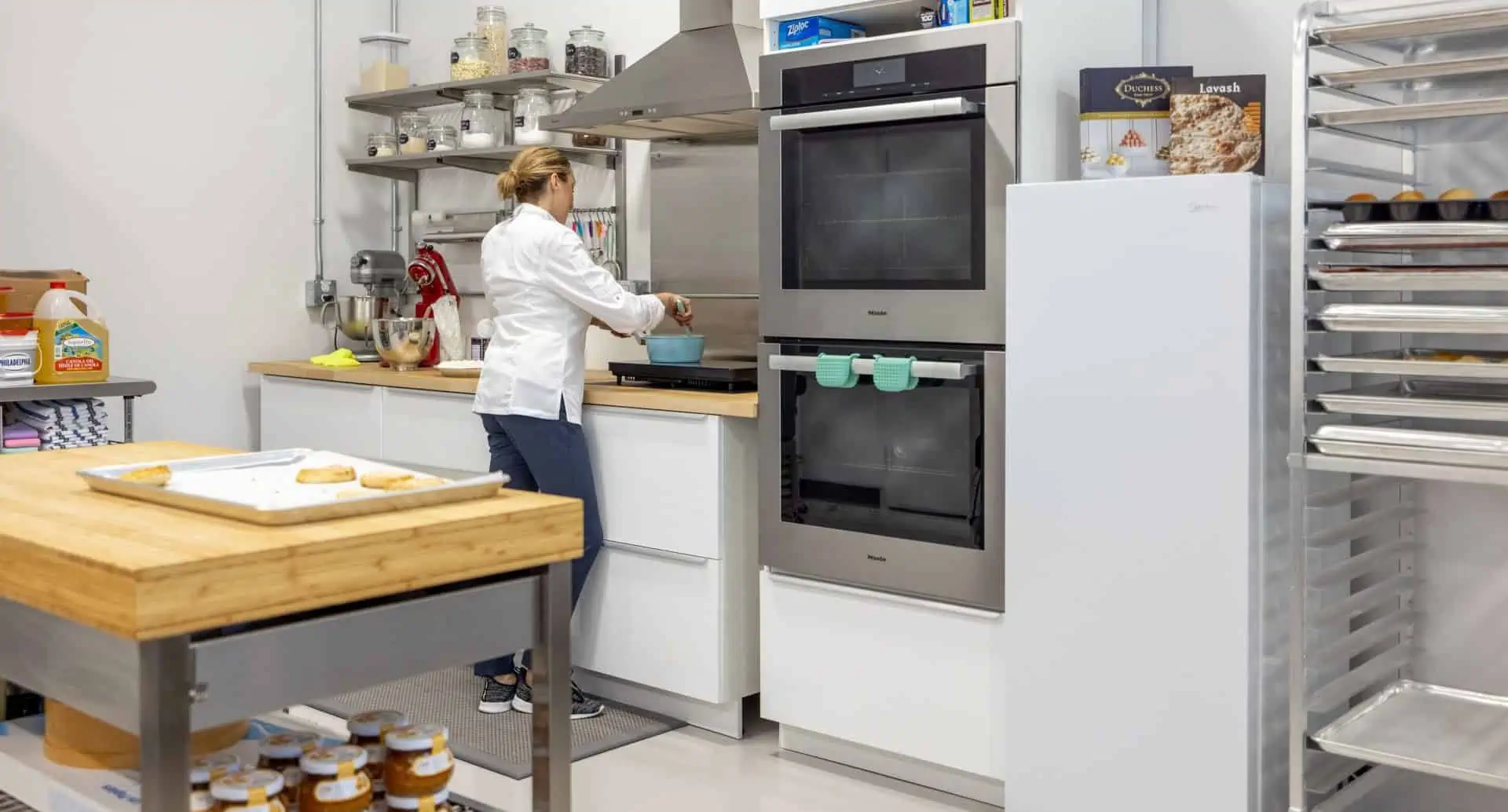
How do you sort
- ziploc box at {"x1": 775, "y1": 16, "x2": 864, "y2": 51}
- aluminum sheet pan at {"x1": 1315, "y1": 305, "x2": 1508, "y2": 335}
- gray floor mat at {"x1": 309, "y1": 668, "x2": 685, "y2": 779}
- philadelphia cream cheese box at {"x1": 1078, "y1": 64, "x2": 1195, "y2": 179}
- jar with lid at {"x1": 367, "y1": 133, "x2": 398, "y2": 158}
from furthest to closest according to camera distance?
jar with lid at {"x1": 367, "y1": 133, "x2": 398, "y2": 158} → gray floor mat at {"x1": 309, "y1": 668, "x2": 685, "y2": 779} → ziploc box at {"x1": 775, "y1": 16, "x2": 864, "y2": 51} → philadelphia cream cheese box at {"x1": 1078, "y1": 64, "x2": 1195, "y2": 179} → aluminum sheet pan at {"x1": 1315, "y1": 305, "x2": 1508, "y2": 335}

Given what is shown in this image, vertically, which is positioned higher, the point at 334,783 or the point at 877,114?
the point at 877,114

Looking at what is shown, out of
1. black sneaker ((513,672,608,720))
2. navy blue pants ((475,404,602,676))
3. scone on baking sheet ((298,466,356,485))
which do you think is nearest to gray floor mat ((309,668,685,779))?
black sneaker ((513,672,608,720))

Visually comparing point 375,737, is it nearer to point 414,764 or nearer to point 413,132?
point 414,764

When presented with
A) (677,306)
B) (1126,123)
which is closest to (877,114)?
(1126,123)

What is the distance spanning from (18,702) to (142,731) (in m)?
1.11

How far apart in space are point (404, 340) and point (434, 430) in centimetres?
45

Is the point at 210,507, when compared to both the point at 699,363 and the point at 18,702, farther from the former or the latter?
the point at 699,363

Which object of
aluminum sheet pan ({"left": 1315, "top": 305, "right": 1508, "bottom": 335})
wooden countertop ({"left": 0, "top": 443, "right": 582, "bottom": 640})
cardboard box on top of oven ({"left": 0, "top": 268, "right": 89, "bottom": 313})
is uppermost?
cardboard box on top of oven ({"left": 0, "top": 268, "right": 89, "bottom": 313})

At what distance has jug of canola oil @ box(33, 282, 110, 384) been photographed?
3.78 meters

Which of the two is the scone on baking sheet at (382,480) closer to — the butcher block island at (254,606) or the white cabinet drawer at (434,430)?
the butcher block island at (254,606)

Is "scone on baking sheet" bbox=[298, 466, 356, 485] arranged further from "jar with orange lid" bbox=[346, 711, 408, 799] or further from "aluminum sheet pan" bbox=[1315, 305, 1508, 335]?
"aluminum sheet pan" bbox=[1315, 305, 1508, 335]

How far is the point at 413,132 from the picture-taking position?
16.3ft

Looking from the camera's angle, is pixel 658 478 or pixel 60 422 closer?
pixel 658 478

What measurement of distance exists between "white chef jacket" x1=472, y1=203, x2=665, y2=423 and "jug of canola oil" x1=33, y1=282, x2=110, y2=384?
1.12m
